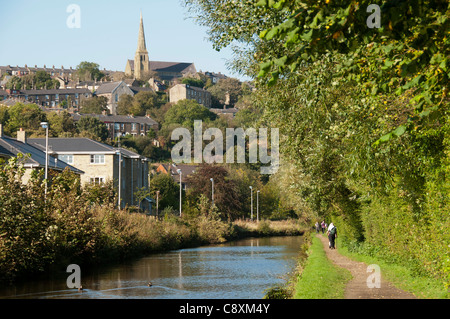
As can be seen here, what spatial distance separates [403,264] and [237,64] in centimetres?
940

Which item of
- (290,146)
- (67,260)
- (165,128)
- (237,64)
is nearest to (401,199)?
(290,146)

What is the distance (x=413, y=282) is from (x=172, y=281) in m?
11.3

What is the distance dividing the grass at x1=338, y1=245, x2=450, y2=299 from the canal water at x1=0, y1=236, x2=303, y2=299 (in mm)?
3870

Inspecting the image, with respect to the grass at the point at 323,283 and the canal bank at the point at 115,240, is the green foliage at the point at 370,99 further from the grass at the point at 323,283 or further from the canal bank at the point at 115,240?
the canal bank at the point at 115,240

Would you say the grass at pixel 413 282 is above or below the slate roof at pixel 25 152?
below

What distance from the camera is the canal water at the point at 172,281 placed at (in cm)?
1988

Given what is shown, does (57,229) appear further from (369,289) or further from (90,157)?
(90,157)

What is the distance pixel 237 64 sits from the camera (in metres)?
22.1

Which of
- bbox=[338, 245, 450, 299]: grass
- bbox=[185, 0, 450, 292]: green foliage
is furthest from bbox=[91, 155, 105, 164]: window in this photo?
bbox=[338, 245, 450, 299]: grass

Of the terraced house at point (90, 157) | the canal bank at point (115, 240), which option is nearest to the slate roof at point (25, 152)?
the canal bank at point (115, 240)

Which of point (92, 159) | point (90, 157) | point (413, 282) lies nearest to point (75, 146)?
point (90, 157)

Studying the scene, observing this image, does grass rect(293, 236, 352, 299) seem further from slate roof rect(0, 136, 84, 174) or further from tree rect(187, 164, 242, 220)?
tree rect(187, 164, 242, 220)

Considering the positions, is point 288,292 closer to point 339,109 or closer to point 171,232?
point 339,109

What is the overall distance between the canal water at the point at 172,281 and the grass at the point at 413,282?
387cm
